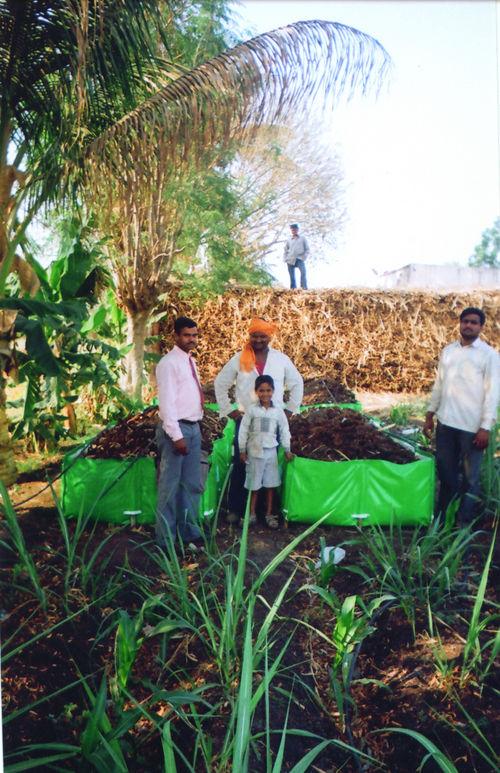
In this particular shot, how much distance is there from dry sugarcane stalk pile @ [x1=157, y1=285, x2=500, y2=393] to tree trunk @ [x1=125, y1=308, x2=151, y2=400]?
0.57 ft

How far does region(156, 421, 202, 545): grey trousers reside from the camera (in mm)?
3096

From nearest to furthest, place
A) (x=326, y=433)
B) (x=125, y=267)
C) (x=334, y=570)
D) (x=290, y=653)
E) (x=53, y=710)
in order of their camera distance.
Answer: (x=53, y=710), (x=290, y=653), (x=334, y=570), (x=326, y=433), (x=125, y=267)

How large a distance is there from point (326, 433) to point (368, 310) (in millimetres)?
1217

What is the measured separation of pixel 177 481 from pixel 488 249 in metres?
2.05

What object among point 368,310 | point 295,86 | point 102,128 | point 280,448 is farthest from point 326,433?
point 102,128

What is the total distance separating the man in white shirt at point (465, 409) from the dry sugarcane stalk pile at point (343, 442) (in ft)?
0.89

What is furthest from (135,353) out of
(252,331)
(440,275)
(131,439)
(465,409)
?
(465,409)

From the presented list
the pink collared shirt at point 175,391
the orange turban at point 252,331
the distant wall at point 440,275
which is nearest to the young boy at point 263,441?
the orange turban at point 252,331

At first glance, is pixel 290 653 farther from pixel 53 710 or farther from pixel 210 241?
pixel 210 241

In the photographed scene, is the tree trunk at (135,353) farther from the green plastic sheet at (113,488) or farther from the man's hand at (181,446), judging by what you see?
the man's hand at (181,446)

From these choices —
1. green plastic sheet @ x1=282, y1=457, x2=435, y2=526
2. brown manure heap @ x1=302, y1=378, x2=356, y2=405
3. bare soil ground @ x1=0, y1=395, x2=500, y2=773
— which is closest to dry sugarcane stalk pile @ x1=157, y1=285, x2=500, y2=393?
brown manure heap @ x1=302, y1=378, x2=356, y2=405

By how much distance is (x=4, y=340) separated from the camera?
3363 millimetres

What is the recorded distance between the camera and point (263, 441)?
345cm

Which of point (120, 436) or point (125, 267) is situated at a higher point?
point (125, 267)
